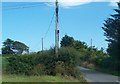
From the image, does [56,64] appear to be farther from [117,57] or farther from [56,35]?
[117,57]

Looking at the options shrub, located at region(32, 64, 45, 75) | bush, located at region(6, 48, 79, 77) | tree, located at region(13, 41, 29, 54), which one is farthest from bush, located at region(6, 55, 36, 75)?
tree, located at region(13, 41, 29, 54)

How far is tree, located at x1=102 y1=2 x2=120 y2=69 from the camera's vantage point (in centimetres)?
5485

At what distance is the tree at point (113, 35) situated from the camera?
5485 centimetres

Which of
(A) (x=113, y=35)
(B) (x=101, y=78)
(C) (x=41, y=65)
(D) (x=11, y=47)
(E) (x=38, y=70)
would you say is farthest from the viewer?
(D) (x=11, y=47)

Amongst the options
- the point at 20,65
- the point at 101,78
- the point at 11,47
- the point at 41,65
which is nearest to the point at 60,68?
the point at 41,65

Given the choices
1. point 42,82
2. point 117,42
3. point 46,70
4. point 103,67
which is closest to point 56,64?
point 46,70

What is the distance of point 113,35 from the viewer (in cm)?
5747

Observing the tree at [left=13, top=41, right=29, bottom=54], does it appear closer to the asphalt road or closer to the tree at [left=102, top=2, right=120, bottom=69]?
the tree at [left=102, top=2, right=120, bottom=69]

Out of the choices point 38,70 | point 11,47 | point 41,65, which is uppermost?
point 11,47

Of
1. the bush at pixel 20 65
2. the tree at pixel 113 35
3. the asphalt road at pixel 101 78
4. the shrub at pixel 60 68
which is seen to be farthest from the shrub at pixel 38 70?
the tree at pixel 113 35

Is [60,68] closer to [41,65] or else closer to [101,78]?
[41,65]

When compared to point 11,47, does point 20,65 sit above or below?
below

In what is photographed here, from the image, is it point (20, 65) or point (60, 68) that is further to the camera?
point (20, 65)

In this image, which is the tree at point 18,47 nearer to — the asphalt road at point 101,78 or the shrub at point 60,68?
the asphalt road at point 101,78
